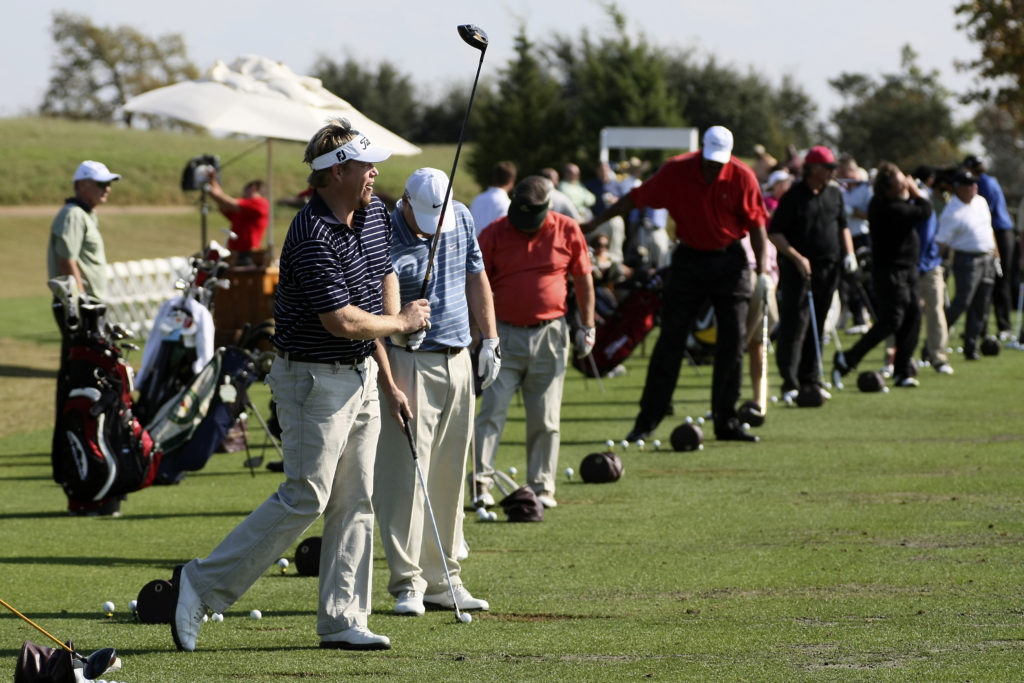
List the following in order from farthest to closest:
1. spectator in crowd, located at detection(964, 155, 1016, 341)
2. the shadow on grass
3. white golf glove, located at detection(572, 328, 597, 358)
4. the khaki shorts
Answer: spectator in crowd, located at detection(964, 155, 1016, 341), the shadow on grass, the khaki shorts, white golf glove, located at detection(572, 328, 597, 358)

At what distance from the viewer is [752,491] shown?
10234mm

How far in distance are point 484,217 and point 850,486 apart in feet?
12.7

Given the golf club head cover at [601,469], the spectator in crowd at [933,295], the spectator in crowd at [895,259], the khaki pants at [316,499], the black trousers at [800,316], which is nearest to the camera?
the khaki pants at [316,499]

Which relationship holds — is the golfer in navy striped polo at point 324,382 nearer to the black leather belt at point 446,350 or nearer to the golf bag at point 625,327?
the black leather belt at point 446,350

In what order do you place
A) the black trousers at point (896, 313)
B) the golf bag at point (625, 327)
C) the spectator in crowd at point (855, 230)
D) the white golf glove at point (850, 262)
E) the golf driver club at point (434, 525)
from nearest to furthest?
the golf driver club at point (434, 525)
the white golf glove at point (850, 262)
the black trousers at point (896, 313)
the golf bag at point (625, 327)
the spectator in crowd at point (855, 230)

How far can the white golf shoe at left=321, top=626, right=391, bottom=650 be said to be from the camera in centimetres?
616

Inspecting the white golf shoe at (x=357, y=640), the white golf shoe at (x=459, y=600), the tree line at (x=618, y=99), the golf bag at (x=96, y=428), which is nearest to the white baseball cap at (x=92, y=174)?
the golf bag at (x=96, y=428)

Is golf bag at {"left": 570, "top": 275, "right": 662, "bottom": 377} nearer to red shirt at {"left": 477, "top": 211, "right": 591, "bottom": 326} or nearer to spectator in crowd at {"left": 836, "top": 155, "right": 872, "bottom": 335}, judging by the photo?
spectator in crowd at {"left": 836, "top": 155, "right": 872, "bottom": 335}

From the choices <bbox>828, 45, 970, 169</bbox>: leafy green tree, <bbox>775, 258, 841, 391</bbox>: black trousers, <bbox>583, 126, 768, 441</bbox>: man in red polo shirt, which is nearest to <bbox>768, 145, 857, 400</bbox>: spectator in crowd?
<bbox>775, 258, 841, 391</bbox>: black trousers

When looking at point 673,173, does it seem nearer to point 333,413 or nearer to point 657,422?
point 657,422

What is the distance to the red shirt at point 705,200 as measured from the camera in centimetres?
1173

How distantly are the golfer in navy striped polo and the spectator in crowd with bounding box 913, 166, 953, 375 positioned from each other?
11770 millimetres

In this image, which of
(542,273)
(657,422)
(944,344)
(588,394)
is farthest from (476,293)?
(944,344)

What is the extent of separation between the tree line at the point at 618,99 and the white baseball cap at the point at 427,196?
3849 cm
